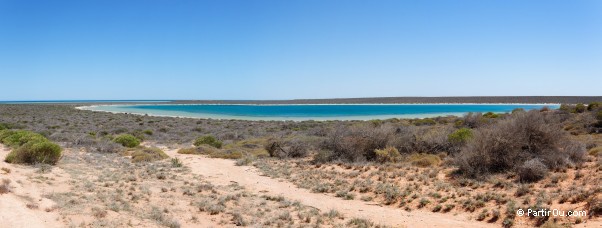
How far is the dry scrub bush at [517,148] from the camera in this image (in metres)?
12.8

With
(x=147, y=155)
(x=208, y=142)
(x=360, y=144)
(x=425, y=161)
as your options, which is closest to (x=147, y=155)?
(x=147, y=155)

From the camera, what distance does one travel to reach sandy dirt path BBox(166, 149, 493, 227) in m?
8.75

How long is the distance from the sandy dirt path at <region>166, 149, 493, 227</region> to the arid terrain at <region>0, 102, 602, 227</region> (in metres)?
0.04

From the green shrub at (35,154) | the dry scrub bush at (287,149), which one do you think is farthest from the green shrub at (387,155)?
the green shrub at (35,154)

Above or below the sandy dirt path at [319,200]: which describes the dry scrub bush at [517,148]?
above

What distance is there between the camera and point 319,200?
36.4ft

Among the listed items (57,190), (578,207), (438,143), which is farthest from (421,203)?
(57,190)

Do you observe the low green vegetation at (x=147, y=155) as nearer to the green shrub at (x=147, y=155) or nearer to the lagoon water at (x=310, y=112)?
the green shrub at (x=147, y=155)

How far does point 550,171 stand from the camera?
1204 cm

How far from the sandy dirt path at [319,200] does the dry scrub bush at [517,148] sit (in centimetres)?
432

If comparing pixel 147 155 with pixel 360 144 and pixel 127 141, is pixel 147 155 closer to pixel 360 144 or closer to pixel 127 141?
pixel 127 141

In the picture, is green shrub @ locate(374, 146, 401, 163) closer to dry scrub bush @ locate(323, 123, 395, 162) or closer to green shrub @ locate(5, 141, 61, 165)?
dry scrub bush @ locate(323, 123, 395, 162)

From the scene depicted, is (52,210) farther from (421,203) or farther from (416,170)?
(416,170)

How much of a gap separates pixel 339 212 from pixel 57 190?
7831 millimetres
